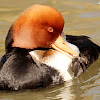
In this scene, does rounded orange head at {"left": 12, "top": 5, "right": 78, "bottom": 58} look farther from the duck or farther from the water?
the water

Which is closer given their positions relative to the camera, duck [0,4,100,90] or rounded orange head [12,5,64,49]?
duck [0,4,100,90]

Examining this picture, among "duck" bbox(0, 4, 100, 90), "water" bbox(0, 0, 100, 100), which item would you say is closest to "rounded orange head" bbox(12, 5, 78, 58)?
"duck" bbox(0, 4, 100, 90)

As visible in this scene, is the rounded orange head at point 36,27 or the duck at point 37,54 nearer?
the duck at point 37,54

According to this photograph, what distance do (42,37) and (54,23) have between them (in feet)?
0.94

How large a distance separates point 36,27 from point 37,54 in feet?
1.30

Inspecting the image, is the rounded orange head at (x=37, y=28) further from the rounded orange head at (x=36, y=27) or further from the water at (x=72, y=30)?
the water at (x=72, y=30)

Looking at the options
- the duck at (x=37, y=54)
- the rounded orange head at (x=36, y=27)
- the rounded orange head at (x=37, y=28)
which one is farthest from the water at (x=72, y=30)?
the rounded orange head at (x=36, y=27)

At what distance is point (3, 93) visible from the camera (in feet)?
16.9

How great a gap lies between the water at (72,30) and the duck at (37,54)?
12 centimetres

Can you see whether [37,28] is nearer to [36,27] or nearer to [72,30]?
[36,27]

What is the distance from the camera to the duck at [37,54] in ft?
16.5

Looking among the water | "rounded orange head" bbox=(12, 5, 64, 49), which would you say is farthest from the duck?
the water

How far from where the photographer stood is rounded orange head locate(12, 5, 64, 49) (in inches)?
202

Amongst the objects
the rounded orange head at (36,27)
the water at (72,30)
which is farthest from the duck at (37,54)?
the water at (72,30)
